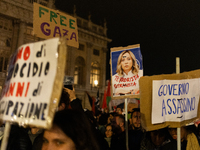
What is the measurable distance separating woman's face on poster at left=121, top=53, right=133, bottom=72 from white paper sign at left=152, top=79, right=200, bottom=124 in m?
1.25

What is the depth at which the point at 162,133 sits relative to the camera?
281 centimetres

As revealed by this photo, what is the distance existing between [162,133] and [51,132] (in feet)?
5.95

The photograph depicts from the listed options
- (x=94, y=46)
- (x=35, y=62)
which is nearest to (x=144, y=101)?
(x=35, y=62)

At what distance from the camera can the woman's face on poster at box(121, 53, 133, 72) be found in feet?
12.7

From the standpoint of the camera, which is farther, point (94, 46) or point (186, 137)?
point (94, 46)

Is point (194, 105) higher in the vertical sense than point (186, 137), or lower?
higher

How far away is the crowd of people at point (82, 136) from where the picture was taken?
154 centimetres

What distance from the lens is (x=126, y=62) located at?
393 cm

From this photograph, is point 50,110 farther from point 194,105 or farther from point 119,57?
point 119,57

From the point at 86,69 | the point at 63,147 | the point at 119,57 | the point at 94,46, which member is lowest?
the point at 63,147

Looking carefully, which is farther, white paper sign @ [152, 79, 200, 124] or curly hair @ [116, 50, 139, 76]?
curly hair @ [116, 50, 139, 76]

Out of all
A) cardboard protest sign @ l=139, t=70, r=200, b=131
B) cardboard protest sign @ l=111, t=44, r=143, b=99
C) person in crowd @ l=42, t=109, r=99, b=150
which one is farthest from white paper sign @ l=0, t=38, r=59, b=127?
cardboard protest sign @ l=111, t=44, r=143, b=99

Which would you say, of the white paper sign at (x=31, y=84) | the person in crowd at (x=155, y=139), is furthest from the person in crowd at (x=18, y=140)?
the person in crowd at (x=155, y=139)

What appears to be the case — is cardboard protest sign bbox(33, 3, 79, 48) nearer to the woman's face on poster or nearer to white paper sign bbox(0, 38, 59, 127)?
the woman's face on poster
